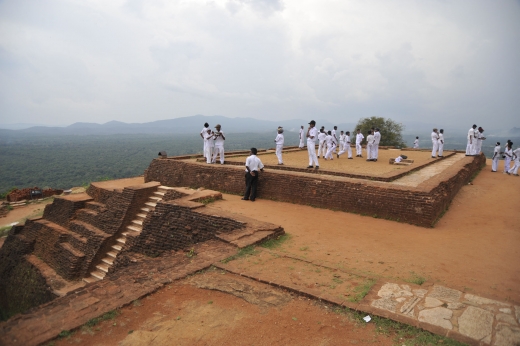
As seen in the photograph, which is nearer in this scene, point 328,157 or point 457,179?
point 457,179

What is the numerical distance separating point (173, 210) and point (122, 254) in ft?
5.85

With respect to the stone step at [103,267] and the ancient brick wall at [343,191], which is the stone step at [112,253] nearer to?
the stone step at [103,267]

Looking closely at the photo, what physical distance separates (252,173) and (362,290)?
203 inches

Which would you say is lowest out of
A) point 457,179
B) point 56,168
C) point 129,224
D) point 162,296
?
point 56,168

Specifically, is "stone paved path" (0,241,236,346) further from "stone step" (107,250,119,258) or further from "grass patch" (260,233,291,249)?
"stone step" (107,250,119,258)

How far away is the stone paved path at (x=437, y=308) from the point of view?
9.63 ft

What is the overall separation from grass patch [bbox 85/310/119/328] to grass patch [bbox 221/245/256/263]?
5.33 feet

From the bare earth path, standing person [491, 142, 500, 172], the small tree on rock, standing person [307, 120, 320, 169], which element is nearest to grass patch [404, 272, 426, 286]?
the bare earth path

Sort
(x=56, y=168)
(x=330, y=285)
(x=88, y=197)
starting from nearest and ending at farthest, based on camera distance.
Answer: (x=330, y=285), (x=88, y=197), (x=56, y=168)

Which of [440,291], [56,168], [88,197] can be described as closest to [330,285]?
[440,291]

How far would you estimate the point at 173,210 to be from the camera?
7203 mm

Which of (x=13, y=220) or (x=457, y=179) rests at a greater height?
(x=457, y=179)

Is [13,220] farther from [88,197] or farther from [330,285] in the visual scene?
[330,285]

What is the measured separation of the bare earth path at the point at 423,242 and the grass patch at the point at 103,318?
2725 mm
